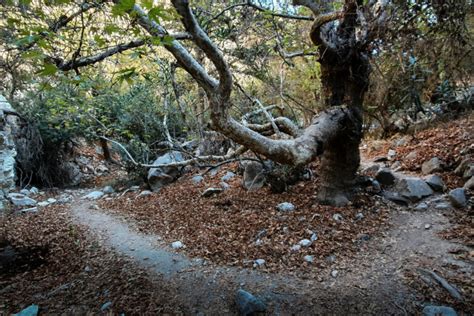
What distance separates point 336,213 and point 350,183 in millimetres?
538

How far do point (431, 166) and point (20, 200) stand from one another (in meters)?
7.49

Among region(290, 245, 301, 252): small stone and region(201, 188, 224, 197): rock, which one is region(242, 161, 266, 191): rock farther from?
region(290, 245, 301, 252): small stone

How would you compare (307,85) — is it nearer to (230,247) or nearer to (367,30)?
(367,30)

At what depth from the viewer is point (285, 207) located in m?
3.76

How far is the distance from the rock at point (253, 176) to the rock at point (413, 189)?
2.02 meters

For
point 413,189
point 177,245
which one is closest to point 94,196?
point 177,245

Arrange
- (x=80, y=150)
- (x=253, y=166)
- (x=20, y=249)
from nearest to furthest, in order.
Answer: (x=20, y=249) → (x=253, y=166) → (x=80, y=150)

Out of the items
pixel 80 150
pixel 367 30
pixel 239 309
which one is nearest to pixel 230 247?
pixel 239 309

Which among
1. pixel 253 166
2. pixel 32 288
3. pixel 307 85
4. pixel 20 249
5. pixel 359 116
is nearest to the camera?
pixel 32 288

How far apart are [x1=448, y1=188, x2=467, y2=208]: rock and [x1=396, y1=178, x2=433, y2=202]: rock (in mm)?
296

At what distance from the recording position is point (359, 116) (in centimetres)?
345

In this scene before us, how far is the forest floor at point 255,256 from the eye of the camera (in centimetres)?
227

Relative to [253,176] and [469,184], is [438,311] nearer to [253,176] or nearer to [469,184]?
[469,184]

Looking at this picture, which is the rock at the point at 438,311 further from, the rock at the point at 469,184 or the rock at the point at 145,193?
the rock at the point at 145,193
